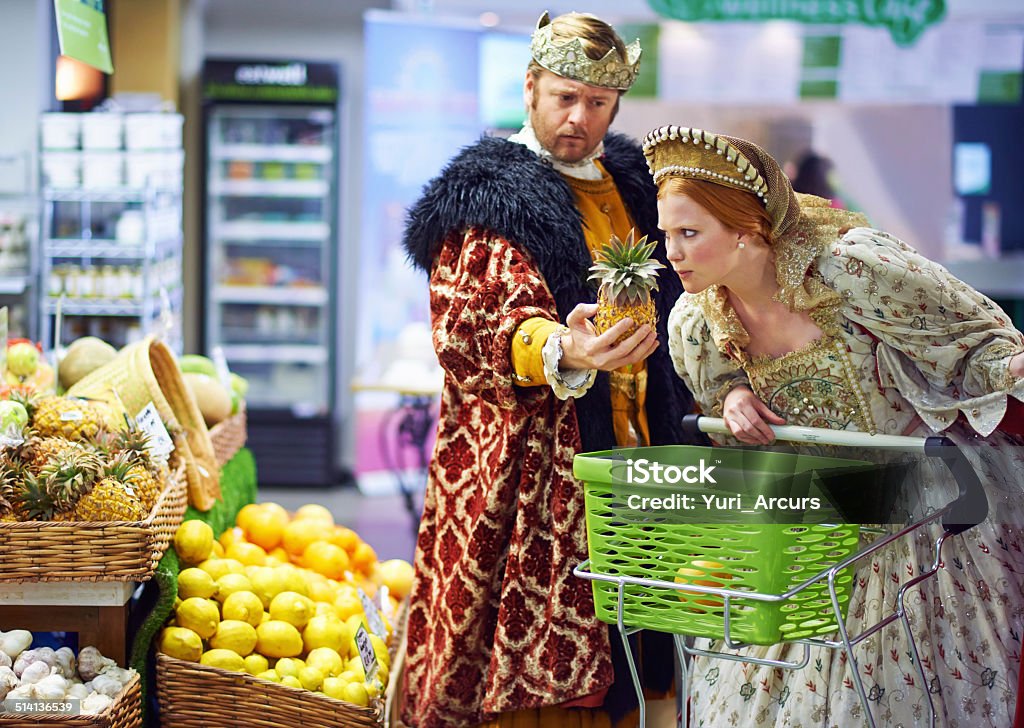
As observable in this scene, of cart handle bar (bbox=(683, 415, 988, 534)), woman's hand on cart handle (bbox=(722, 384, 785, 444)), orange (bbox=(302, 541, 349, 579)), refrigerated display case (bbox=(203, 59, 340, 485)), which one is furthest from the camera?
refrigerated display case (bbox=(203, 59, 340, 485))

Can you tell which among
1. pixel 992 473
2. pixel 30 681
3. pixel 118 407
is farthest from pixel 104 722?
pixel 992 473

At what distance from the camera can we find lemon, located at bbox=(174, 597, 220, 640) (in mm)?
2777

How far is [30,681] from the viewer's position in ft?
7.91

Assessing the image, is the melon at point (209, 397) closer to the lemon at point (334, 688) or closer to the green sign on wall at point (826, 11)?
the lemon at point (334, 688)

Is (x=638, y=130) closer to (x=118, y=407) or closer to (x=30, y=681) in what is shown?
(x=118, y=407)

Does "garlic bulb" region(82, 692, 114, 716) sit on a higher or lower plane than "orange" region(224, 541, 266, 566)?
lower

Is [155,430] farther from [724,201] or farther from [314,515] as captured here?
[724,201]

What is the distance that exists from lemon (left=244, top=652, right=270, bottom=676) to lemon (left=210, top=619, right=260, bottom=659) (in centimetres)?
2

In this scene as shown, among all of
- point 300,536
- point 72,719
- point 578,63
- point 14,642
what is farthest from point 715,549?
point 300,536

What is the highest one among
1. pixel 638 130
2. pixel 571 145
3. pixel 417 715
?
pixel 638 130

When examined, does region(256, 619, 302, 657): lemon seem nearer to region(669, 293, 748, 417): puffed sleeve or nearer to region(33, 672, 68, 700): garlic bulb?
region(33, 672, 68, 700): garlic bulb

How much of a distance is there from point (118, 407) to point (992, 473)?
2.03 meters

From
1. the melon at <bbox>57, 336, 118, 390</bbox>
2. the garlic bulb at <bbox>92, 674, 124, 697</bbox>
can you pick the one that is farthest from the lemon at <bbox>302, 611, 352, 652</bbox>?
the melon at <bbox>57, 336, 118, 390</bbox>

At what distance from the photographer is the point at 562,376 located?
2.23 m
